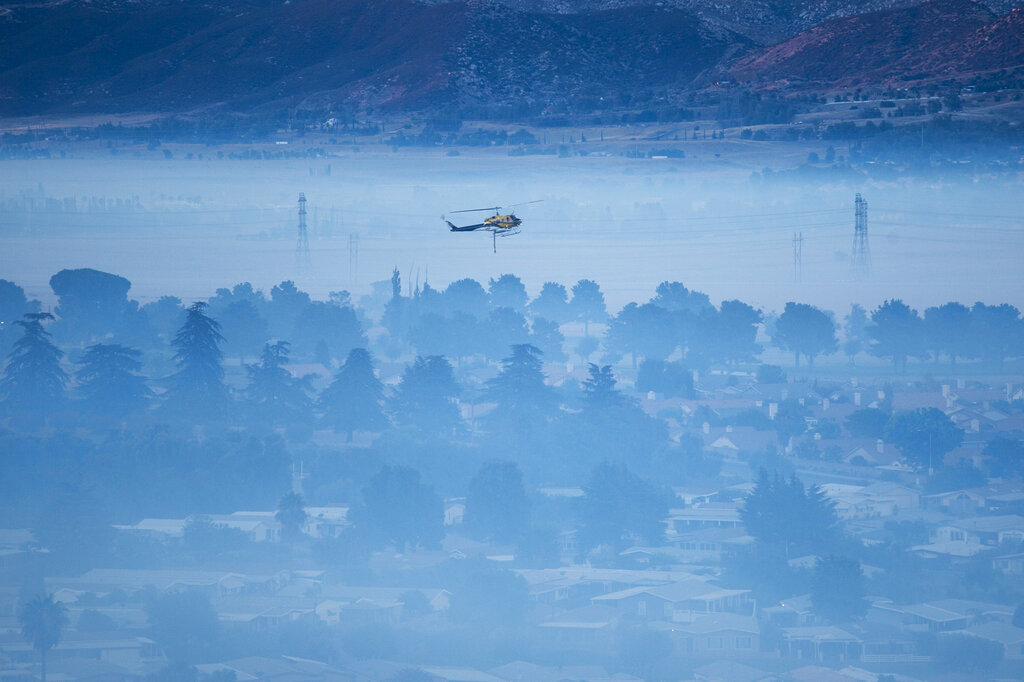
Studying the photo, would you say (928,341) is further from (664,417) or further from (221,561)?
(221,561)

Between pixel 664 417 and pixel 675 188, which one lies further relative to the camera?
pixel 675 188

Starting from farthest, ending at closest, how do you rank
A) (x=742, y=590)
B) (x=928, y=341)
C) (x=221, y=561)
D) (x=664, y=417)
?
(x=928, y=341)
(x=664, y=417)
(x=221, y=561)
(x=742, y=590)

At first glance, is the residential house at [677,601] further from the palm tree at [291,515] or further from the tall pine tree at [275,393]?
the tall pine tree at [275,393]

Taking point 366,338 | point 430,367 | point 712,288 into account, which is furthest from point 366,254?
point 430,367

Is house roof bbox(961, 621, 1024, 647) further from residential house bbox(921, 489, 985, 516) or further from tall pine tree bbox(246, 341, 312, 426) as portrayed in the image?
tall pine tree bbox(246, 341, 312, 426)

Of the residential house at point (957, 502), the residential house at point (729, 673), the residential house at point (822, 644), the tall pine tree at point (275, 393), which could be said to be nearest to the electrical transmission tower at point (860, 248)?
the residential house at point (957, 502)

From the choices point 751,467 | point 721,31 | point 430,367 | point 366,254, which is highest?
point 721,31

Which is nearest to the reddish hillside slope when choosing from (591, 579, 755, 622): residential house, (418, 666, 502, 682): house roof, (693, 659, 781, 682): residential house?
(591, 579, 755, 622): residential house
